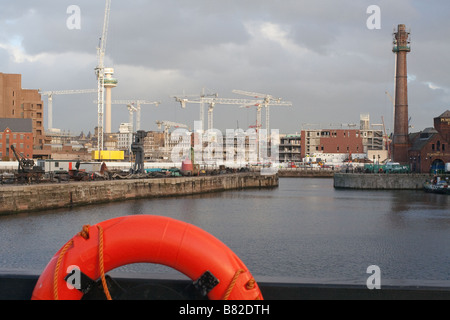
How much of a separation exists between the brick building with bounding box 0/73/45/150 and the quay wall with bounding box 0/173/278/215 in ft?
197

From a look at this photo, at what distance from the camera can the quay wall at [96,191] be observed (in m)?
35.7

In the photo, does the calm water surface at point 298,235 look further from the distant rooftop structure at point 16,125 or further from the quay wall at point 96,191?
the distant rooftop structure at point 16,125

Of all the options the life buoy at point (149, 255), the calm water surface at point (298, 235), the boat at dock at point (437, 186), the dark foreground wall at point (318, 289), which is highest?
the life buoy at point (149, 255)

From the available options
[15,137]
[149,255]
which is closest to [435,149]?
[15,137]

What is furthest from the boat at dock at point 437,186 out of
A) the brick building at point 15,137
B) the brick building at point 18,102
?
the brick building at point 18,102

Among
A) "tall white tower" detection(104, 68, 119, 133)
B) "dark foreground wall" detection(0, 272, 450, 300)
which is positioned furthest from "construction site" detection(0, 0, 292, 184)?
"dark foreground wall" detection(0, 272, 450, 300)

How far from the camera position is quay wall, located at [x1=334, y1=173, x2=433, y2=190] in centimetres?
7869

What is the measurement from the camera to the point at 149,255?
623 centimetres

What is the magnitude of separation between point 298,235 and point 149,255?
24544mm

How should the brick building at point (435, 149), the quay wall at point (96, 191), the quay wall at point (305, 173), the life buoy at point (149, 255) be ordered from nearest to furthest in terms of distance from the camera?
the life buoy at point (149, 255), the quay wall at point (96, 191), the brick building at point (435, 149), the quay wall at point (305, 173)

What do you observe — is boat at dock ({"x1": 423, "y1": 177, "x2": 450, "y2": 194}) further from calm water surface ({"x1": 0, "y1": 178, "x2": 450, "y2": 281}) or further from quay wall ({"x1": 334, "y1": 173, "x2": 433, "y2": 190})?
calm water surface ({"x1": 0, "y1": 178, "x2": 450, "y2": 281})

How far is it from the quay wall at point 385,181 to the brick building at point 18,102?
69.7 m

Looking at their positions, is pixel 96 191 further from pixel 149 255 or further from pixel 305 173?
pixel 305 173
